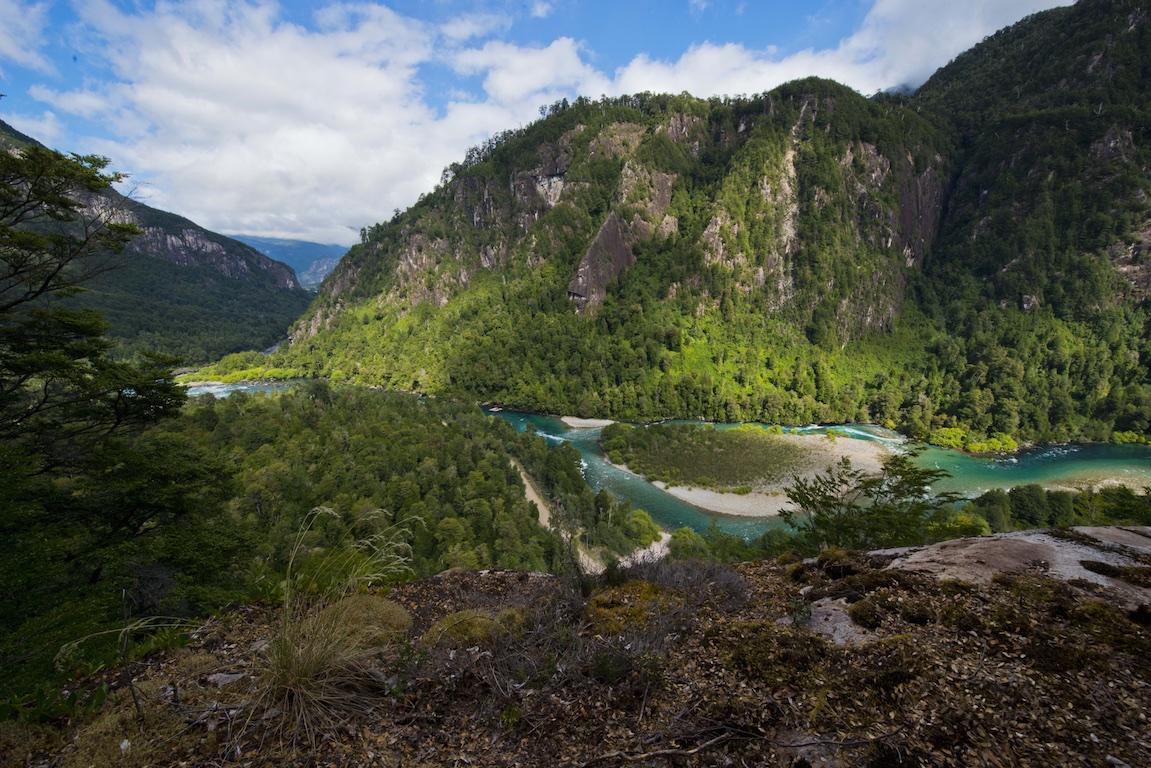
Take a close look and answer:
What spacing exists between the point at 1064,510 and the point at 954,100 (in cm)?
21924

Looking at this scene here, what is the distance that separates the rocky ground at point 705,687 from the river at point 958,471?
52.5 m

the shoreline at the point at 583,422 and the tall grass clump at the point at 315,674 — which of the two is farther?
the shoreline at the point at 583,422

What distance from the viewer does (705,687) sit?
3826 mm

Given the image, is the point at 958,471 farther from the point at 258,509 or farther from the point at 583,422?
the point at 258,509

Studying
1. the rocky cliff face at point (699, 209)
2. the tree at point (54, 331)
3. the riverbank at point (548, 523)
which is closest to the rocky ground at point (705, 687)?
the tree at point (54, 331)

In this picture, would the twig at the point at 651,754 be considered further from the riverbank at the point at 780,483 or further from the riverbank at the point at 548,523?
the riverbank at the point at 780,483

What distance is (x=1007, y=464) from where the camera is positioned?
7938cm

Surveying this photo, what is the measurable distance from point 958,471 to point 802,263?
88.1 metres

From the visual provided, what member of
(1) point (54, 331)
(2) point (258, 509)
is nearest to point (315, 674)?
(1) point (54, 331)

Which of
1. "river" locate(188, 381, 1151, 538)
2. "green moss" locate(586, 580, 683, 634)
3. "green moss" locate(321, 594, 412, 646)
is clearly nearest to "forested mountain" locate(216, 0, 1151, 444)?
"river" locate(188, 381, 1151, 538)

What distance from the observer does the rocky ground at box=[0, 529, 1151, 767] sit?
3070mm

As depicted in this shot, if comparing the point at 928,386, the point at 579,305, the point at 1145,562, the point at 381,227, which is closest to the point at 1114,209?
the point at 928,386

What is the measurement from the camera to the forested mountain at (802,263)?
4486 inches

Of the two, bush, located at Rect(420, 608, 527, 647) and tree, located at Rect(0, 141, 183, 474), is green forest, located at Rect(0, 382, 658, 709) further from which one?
bush, located at Rect(420, 608, 527, 647)
